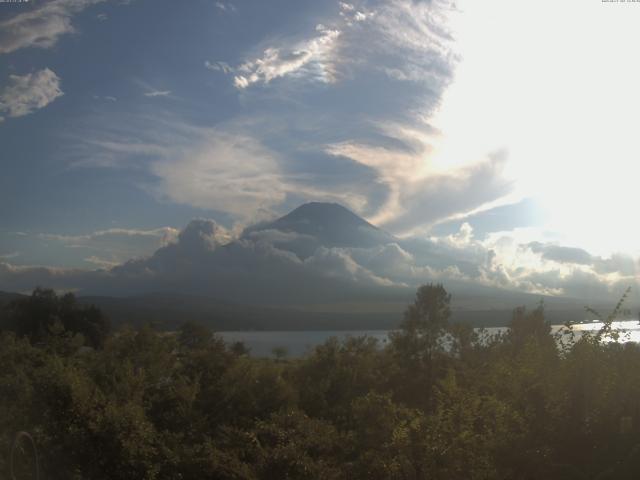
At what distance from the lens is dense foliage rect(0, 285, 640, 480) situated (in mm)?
7742

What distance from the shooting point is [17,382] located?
15.7m

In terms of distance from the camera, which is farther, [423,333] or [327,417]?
[423,333]

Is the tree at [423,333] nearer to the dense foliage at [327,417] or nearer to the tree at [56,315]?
the dense foliage at [327,417]

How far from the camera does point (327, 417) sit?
17.5 meters

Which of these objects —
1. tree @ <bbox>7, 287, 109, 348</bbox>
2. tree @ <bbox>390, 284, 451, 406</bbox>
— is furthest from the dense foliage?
tree @ <bbox>7, 287, 109, 348</bbox>

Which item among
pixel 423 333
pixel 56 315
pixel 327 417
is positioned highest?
Result: pixel 423 333

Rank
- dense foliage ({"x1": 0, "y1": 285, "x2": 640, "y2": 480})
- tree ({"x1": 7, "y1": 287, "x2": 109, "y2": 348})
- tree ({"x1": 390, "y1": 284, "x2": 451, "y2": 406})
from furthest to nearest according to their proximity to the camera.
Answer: tree ({"x1": 7, "y1": 287, "x2": 109, "y2": 348}) → tree ({"x1": 390, "y1": 284, "x2": 451, "y2": 406}) → dense foliage ({"x1": 0, "y1": 285, "x2": 640, "y2": 480})

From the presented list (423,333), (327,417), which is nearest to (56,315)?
(423,333)

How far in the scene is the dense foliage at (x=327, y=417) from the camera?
25.4ft

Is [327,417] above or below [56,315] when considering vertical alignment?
below

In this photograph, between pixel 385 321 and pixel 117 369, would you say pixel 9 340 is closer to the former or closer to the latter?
pixel 117 369

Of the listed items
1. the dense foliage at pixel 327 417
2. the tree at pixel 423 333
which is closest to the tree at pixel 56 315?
the dense foliage at pixel 327 417

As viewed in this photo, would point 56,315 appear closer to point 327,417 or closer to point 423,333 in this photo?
point 423,333

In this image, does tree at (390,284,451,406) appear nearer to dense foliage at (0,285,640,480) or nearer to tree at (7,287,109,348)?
dense foliage at (0,285,640,480)
